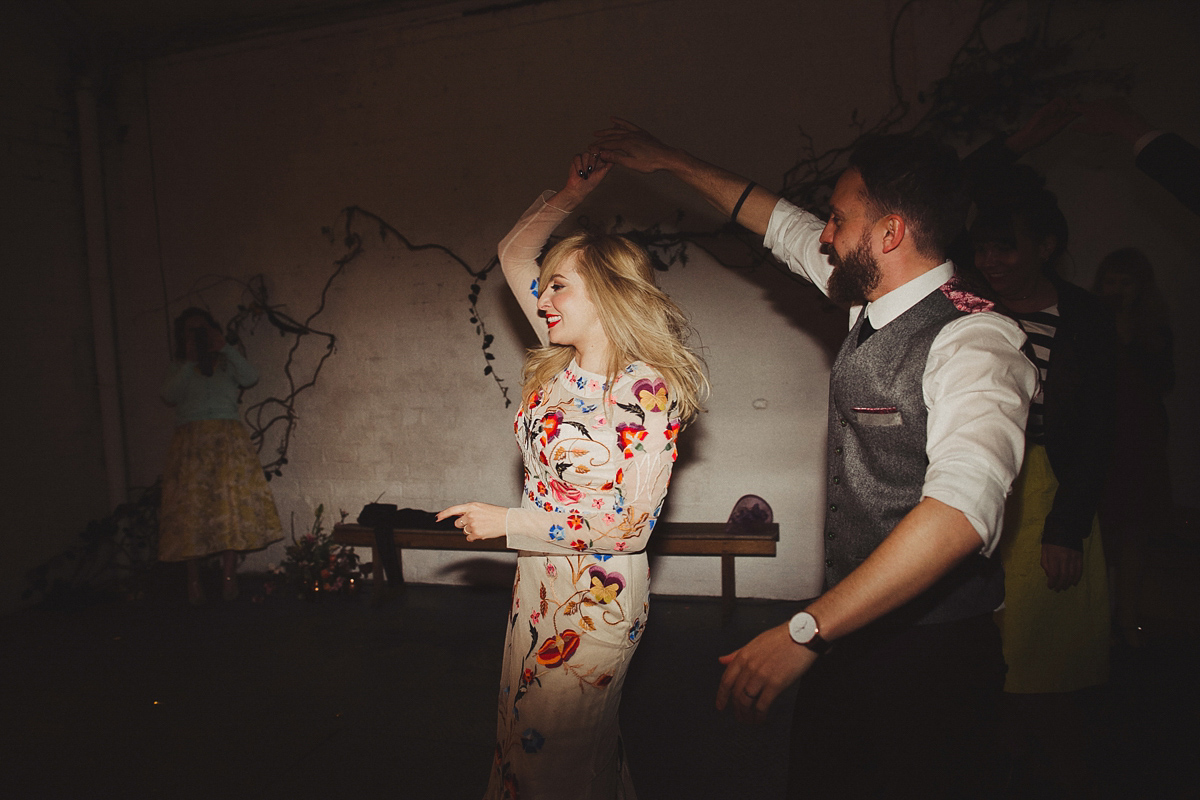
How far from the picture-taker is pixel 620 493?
5.09 ft

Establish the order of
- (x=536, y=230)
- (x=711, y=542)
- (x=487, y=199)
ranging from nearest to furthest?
(x=536, y=230), (x=711, y=542), (x=487, y=199)

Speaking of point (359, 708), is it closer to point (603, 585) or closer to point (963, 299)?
point (603, 585)

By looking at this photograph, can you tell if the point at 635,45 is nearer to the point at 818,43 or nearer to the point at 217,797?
the point at 818,43

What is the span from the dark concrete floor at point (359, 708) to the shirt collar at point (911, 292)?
1740 millimetres

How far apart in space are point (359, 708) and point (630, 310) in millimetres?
2216

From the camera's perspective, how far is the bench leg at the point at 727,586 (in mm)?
3488

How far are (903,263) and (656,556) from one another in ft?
8.93

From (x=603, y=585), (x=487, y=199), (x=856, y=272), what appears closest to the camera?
(x=856, y=272)

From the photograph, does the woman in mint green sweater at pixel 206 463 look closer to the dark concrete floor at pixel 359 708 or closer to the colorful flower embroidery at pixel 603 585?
the dark concrete floor at pixel 359 708

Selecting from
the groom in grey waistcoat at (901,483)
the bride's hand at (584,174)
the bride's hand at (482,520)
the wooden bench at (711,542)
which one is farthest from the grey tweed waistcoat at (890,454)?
the wooden bench at (711,542)

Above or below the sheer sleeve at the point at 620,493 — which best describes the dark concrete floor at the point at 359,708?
below

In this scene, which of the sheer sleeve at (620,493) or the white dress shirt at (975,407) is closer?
the white dress shirt at (975,407)

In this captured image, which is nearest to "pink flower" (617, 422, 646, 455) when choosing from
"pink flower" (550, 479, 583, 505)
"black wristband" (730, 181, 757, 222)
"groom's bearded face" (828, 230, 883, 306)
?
"pink flower" (550, 479, 583, 505)

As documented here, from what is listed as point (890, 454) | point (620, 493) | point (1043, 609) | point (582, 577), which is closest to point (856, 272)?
point (890, 454)
